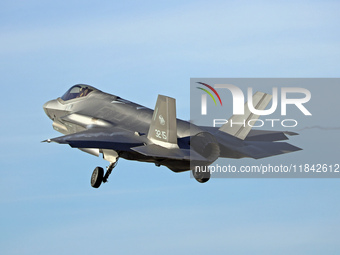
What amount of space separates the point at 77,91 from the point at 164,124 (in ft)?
31.8

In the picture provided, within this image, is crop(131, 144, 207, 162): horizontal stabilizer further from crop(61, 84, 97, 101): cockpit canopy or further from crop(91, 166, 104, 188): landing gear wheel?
crop(61, 84, 97, 101): cockpit canopy

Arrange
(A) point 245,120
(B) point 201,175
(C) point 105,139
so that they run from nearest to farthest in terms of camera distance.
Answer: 1. (C) point 105,139
2. (A) point 245,120
3. (B) point 201,175

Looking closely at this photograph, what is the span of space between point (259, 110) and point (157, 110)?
5326 mm

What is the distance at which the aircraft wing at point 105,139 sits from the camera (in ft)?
115

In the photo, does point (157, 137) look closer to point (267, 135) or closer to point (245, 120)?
point (245, 120)

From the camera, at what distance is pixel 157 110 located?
3412 cm

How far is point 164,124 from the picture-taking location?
112 ft

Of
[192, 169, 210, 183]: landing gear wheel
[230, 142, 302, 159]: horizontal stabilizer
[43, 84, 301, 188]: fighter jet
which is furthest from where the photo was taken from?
[192, 169, 210, 183]: landing gear wheel

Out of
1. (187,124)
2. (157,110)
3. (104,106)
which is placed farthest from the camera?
(104,106)

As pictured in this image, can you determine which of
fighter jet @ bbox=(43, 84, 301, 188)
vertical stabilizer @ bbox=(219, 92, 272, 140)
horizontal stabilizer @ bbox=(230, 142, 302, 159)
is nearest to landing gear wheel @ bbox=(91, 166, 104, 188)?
fighter jet @ bbox=(43, 84, 301, 188)

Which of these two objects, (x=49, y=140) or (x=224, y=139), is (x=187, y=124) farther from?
(x=49, y=140)

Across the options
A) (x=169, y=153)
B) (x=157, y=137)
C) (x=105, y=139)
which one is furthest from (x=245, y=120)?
(x=105, y=139)

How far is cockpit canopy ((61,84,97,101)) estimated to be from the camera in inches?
1662

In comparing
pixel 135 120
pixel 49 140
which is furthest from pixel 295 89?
pixel 49 140
